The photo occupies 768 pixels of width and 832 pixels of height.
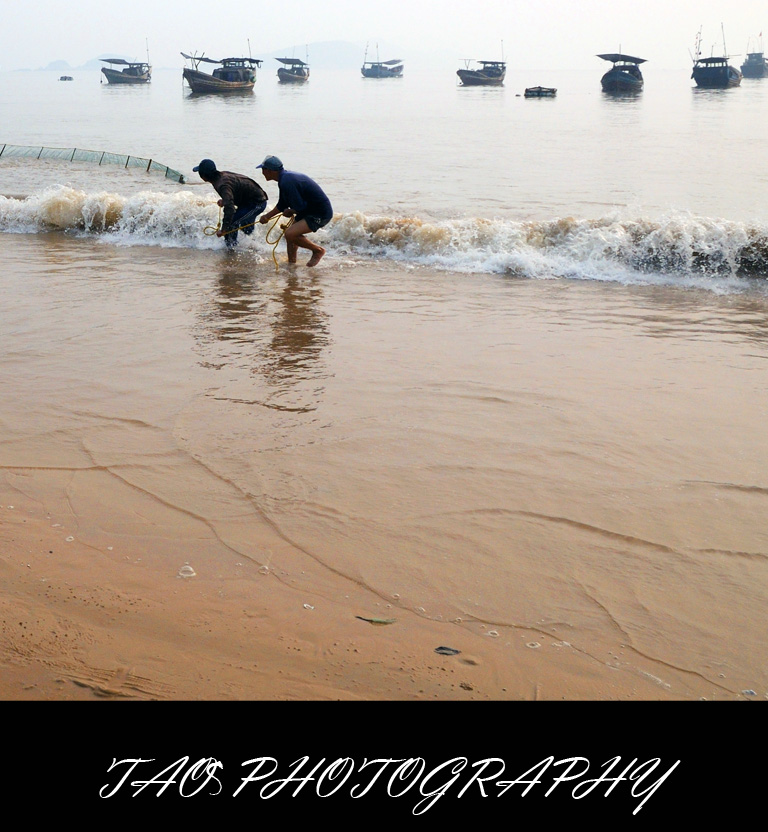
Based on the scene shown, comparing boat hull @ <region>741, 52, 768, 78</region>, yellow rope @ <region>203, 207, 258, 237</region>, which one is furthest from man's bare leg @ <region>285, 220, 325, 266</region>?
boat hull @ <region>741, 52, 768, 78</region>

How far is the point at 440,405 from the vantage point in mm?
5301

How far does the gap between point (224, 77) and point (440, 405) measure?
222 ft

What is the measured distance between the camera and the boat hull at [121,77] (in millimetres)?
88750

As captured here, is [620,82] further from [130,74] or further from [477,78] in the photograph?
[130,74]

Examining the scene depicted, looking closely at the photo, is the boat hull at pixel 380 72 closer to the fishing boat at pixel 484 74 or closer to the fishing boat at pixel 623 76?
the fishing boat at pixel 484 74

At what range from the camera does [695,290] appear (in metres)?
9.51

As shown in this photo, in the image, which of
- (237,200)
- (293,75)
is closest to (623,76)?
(293,75)

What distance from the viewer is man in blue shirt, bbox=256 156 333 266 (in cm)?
893

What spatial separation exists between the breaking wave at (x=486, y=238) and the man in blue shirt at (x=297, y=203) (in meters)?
1.72

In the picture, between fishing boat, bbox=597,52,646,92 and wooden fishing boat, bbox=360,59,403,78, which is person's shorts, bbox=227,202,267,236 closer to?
fishing boat, bbox=597,52,646,92

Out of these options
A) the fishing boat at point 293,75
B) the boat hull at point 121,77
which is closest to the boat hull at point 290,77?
the fishing boat at point 293,75

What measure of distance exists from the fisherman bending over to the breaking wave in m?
0.78

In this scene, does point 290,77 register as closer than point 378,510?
No

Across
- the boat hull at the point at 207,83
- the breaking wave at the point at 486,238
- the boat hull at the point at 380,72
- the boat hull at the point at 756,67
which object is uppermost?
the boat hull at the point at 380,72
